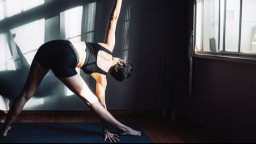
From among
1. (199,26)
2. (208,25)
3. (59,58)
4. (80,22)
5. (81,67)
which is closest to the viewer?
(59,58)

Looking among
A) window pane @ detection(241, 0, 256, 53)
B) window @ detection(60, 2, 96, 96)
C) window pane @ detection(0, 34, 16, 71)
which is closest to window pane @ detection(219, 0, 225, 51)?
window pane @ detection(241, 0, 256, 53)

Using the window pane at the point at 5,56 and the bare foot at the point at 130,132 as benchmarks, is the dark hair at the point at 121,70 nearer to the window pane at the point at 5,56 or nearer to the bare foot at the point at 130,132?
the bare foot at the point at 130,132

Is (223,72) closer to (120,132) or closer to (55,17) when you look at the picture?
(120,132)

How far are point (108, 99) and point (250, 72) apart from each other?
7.22ft

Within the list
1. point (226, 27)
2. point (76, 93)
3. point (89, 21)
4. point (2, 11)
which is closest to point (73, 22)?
point (89, 21)

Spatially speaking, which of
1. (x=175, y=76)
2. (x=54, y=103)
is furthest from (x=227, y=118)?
(x=54, y=103)

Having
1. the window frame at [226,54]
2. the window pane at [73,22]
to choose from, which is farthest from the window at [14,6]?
the window frame at [226,54]

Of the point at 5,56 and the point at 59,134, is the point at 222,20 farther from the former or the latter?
the point at 5,56

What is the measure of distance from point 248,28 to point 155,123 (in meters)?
1.59

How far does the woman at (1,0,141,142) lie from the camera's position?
3.05 m

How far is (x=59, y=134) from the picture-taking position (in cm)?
340

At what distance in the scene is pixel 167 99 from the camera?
4.65 metres

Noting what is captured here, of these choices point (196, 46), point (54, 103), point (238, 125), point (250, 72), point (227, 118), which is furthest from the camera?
point (54, 103)

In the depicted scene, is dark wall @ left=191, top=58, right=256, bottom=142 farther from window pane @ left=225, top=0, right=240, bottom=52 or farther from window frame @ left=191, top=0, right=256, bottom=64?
→ window pane @ left=225, top=0, right=240, bottom=52
